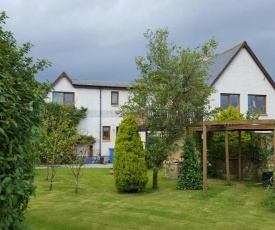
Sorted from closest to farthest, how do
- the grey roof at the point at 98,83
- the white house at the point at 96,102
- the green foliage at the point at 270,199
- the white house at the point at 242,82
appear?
the green foliage at the point at 270,199 < the white house at the point at 242,82 < the white house at the point at 96,102 < the grey roof at the point at 98,83

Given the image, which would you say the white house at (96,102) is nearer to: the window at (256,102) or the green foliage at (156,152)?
the window at (256,102)

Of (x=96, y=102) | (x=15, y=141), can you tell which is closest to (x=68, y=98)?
(x=96, y=102)

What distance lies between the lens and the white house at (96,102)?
3092cm

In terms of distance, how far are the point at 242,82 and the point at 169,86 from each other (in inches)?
714

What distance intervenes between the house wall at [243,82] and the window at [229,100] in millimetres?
335

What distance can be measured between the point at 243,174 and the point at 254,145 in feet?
5.12

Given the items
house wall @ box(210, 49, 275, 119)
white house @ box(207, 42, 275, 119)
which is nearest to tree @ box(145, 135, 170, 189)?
white house @ box(207, 42, 275, 119)

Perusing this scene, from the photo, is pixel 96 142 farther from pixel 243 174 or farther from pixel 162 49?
pixel 162 49

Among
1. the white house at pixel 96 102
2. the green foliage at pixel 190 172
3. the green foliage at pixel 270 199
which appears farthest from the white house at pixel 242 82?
the green foliage at pixel 270 199

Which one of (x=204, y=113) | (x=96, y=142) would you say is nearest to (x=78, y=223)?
(x=204, y=113)

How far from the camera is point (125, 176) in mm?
12789

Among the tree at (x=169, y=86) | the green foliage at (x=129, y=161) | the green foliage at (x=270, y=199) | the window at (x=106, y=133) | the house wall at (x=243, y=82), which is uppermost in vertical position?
the house wall at (x=243, y=82)

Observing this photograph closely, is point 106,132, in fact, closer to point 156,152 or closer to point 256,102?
point 256,102

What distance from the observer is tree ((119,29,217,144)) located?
1362 centimetres
